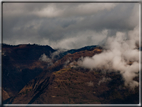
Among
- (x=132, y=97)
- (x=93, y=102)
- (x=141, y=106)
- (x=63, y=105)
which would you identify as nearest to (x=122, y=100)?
(x=132, y=97)

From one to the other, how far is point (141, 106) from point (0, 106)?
29.2 m

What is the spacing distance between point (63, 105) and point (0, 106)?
157487 mm

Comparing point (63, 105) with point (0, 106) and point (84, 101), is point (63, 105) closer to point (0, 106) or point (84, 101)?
point (84, 101)

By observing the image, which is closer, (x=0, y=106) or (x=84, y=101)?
(x=0, y=106)

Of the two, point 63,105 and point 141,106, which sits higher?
point 141,106

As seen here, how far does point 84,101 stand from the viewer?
199250mm

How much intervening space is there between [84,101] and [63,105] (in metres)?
23.3

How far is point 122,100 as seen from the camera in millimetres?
199625

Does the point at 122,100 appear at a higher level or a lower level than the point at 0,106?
lower

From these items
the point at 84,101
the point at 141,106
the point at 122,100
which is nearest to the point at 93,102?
the point at 84,101

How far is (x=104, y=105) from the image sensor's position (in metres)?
194

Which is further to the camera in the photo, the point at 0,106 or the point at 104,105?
the point at 104,105

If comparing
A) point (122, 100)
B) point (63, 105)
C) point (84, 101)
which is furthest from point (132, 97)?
point (63, 105)

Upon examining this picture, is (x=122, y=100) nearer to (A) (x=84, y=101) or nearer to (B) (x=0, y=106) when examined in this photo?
(A) (x=84, y=101)
